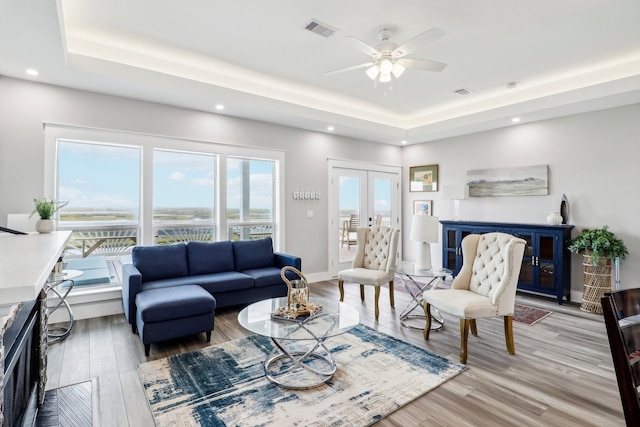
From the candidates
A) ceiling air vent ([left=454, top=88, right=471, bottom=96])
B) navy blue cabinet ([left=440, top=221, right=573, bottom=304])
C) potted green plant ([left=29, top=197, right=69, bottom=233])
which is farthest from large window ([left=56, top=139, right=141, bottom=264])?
navy blue cabinet ([left=440, top=221, right=573, bottom=304])

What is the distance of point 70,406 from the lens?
7.34ft

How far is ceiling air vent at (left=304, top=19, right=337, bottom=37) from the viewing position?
3.12m

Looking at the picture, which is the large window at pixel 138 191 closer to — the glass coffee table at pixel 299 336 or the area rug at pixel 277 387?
the area rug at pixel 277 387

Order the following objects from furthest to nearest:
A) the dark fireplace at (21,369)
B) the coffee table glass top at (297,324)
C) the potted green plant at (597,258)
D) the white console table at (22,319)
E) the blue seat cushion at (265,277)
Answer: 1. the blue seat cushion at (265,277)
2. the potted green plant at (597,258)
3. the coffee table glass top at (297,324)
4. the dark fireplace at (21,369)
5. the white console table at (22,319)

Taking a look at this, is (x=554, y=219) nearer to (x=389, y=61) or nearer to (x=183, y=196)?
(x=389, y=61)

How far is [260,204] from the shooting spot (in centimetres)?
548

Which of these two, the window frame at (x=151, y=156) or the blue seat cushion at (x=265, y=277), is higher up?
the window frame at (x=151, y=156)

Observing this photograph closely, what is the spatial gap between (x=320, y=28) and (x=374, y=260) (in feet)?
9.36

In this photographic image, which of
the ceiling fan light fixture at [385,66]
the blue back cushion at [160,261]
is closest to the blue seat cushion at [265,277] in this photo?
the blue back cushion at [160,261]

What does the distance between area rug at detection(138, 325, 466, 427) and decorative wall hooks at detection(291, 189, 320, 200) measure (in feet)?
9.58

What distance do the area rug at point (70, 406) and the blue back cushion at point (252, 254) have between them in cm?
229

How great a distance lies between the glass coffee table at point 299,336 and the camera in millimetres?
2459

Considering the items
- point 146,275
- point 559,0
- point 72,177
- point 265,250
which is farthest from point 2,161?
point 559,0

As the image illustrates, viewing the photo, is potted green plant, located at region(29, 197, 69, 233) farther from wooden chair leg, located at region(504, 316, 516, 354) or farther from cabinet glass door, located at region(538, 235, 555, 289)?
cabinet glass door, located at region(538, 235, 555, 289)
